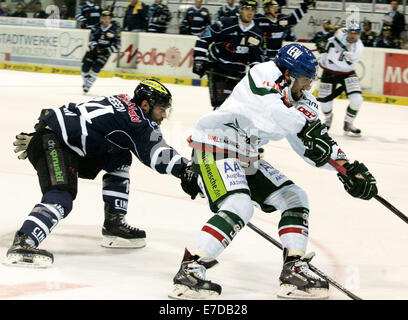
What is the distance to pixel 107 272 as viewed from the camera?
13.6 feet

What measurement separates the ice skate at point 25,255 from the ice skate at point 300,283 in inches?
50.4

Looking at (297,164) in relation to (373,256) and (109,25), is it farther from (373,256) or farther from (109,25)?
(109,25)

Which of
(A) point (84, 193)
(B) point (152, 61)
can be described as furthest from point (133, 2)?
(A) point (84, 193)

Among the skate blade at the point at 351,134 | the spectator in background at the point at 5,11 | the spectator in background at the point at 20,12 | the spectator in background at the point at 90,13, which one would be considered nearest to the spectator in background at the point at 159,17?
the spectator in background at the point at 90,13

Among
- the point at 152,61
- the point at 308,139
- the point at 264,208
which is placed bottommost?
the point at 152,61

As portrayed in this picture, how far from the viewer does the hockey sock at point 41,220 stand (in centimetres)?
408

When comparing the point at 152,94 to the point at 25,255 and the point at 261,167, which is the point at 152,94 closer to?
the point at 261,167

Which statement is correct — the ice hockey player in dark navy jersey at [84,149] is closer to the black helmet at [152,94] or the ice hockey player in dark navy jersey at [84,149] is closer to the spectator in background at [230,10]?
the black helmet at [152,94]

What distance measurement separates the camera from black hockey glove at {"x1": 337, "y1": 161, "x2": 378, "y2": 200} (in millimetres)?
3891

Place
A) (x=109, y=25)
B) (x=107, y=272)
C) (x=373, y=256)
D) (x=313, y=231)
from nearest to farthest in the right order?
(x=107, y=272) → (x=373, y=256) → (x=313, y=231) → (x=109, y=25)

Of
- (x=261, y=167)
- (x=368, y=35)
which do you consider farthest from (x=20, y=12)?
(x=261, y=167)

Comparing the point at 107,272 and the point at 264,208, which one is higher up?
the point at 264,208
